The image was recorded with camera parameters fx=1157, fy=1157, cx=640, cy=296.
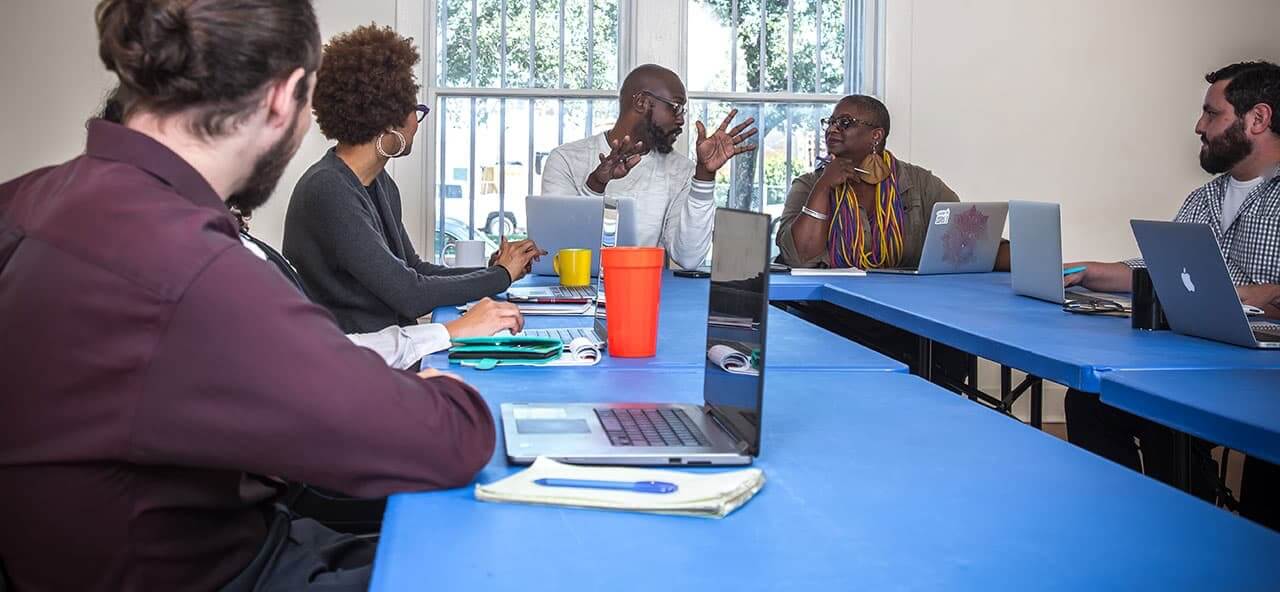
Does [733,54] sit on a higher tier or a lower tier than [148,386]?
higher

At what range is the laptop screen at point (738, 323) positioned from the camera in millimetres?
1236

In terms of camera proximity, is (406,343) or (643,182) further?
(643,182)

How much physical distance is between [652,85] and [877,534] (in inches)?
133

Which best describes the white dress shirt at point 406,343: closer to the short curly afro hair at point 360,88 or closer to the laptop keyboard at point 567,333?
the laptop keyboard at point 567,333

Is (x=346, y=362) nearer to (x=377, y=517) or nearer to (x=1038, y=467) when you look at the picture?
(x=1038, y=467)

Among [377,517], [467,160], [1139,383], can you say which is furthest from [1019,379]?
[377,517]

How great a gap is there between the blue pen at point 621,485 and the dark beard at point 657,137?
10.4 feet

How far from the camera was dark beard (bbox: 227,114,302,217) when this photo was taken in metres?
1.20

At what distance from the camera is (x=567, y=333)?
2213 millimetres

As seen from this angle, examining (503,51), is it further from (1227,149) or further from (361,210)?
(1227,149)

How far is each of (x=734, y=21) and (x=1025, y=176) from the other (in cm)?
141

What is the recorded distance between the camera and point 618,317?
6.49ft

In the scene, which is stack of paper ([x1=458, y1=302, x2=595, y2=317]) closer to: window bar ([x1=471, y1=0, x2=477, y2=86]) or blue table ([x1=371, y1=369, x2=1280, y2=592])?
blue table ([x1=371, y1=369, x2=1280, y2=592])

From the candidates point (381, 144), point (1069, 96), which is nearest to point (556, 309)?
point (381, 144)
